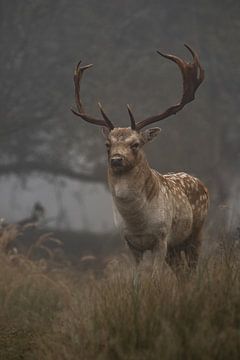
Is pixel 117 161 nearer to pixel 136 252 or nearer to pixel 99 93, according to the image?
pixel 136 252

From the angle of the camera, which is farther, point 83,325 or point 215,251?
point 215,251

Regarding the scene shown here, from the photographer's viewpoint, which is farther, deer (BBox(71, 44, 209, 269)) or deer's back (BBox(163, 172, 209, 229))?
deer's back (BBox(163, 172, 209, 229))

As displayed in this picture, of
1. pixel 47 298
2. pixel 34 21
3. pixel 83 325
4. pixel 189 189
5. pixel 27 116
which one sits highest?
pixel 34 21

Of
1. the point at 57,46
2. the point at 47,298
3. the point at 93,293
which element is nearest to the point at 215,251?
the point at 93,293

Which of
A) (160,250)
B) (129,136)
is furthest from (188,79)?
(160,250)

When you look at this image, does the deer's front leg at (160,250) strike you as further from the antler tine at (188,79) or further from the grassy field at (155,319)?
the antler tine at (188,79)

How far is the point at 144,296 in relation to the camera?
3.94 m

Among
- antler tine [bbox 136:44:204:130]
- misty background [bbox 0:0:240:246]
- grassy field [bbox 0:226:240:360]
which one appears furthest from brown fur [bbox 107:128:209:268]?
misty background [bbox 0:0:240:246]

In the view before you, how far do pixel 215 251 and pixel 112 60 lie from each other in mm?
8595

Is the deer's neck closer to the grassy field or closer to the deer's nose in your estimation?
the deer's nose

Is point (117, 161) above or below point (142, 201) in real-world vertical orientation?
above

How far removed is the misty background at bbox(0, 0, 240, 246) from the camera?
12.4 m

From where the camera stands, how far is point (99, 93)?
495 inches

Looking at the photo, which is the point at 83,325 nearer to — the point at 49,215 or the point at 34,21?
the point at 49,215
